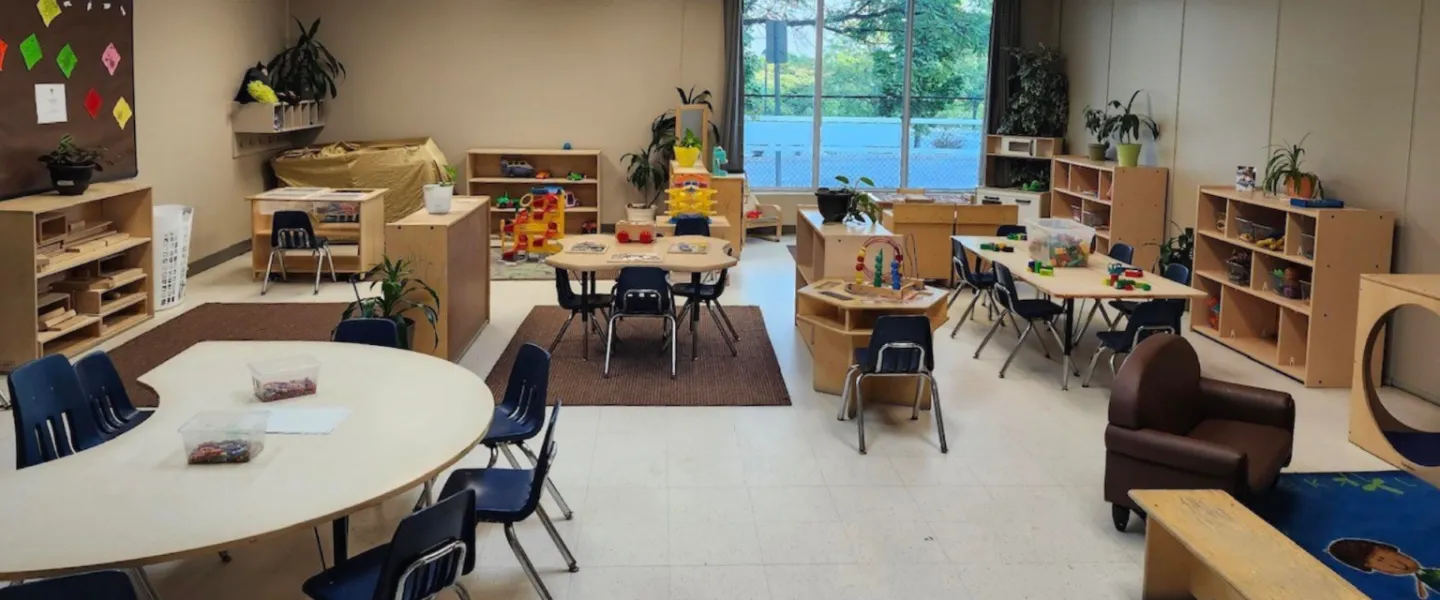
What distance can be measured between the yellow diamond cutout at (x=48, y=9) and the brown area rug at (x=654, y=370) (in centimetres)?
365

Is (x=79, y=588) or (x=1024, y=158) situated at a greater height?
(x=1024, y=158)

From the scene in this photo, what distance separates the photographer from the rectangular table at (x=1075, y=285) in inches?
259

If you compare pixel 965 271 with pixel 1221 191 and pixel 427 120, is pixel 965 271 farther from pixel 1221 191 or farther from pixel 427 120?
pixel 427 120

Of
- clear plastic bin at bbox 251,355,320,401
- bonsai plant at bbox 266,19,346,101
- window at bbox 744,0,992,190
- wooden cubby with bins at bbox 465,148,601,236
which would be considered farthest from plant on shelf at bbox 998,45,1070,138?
clear plastic bin at bbox 251,355,320,401

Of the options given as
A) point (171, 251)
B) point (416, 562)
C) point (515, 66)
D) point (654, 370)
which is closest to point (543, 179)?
point (515, 66)

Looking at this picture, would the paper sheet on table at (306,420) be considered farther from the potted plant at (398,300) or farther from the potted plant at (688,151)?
the potted plant at (688,151)

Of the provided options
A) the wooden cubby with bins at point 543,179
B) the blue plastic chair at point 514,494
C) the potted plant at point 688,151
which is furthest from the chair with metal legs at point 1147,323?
the wooden cubby with bins at point 543,179

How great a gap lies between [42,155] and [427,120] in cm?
569

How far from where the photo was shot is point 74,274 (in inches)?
305

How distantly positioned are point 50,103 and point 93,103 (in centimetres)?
58

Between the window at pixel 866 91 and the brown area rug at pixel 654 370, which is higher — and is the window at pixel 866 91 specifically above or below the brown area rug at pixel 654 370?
above

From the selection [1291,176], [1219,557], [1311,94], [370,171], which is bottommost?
[1219,557]

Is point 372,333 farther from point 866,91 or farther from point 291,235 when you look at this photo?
point 866,91

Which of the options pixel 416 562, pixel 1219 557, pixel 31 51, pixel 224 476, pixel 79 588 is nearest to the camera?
pixel 79 588
